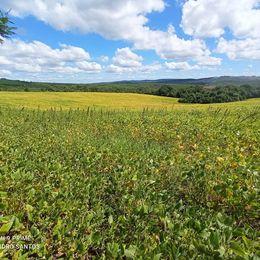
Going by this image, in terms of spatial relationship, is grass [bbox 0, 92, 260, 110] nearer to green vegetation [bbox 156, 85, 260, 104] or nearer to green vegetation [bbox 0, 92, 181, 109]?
green vegetation [bbox 0, 92, 181, 109]

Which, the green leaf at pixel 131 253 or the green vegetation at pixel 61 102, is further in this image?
the green vegetation at pixel 61 102

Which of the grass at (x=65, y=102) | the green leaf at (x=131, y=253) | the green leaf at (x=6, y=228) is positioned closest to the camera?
the green leaf at (x=131, y=253)

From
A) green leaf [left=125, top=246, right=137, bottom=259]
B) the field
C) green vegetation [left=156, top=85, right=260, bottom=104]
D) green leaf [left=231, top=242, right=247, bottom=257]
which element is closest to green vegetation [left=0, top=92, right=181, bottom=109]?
green vegetation [left=156, top=85, right=260, bottom=104]

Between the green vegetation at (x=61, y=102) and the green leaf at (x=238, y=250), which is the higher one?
the green leaf at (x=238, y=250)

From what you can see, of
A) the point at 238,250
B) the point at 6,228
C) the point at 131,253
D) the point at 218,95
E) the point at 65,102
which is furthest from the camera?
the point at 218,95

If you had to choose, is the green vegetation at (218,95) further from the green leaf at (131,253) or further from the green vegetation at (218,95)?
the green leaf at (131,253)

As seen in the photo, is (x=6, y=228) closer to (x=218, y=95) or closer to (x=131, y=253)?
(x=131, y=253)

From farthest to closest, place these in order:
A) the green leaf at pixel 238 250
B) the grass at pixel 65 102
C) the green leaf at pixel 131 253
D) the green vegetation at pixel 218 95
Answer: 1. the green vegetation at pixel 218 95
2. the grass at pixel 65 102
3. the green leaf at pixel 131 253
4. the green leaf at pixel 238 250

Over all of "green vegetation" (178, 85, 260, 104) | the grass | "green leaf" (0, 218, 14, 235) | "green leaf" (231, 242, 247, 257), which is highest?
"green leaf" (231, 242, 247, 257)

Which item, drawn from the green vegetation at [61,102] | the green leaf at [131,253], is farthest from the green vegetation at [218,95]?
the green leaf at [131,253]

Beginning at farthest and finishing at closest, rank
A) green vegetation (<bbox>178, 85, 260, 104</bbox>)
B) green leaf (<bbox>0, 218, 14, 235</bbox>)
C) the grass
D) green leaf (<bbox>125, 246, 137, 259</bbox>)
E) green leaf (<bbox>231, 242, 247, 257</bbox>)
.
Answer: green vegetation (<bbox>178, 85, 260, 104</bbox>) < the grass < green leaf (<bbox>0, 218, 14, 235</bbox>) < green leaf (<bbox>125, 246, 137, 259</bbox>) < green leaf (<bbox>231, 242, 247, 257</bbox>)

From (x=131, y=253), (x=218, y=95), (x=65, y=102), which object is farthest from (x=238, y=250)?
(x=218, y=95)

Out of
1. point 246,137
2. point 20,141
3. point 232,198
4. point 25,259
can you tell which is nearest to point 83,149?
point 20,141

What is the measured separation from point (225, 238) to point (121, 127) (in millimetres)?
10678
